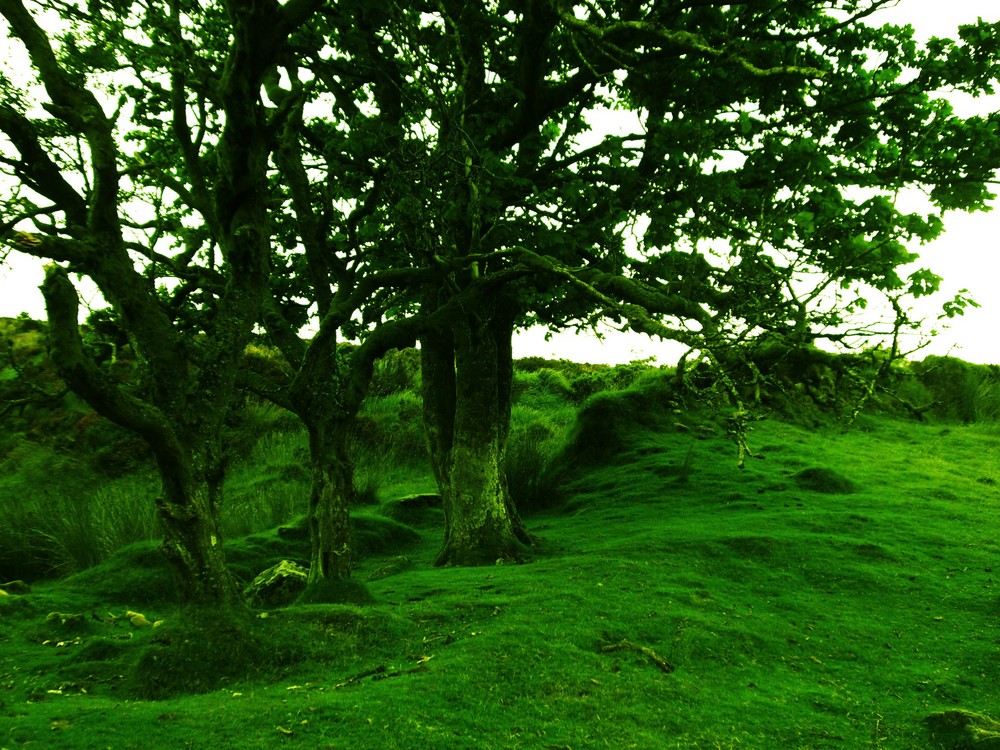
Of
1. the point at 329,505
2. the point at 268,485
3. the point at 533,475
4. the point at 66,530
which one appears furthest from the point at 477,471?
the point at 268,485

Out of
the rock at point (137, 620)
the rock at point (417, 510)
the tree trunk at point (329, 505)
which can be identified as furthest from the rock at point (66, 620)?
the rock at point (417, 510)

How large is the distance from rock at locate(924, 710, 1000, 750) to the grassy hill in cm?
2

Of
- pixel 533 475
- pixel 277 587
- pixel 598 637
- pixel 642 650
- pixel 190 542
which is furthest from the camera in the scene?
pixel 533 475

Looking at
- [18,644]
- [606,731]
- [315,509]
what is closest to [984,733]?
[606,731]

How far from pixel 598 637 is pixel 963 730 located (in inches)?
94.4

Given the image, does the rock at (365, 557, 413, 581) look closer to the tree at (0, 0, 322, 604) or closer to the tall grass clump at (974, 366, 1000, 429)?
the tree at (0, 0, 322, 604)

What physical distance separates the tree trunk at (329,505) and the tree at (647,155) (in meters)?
2.05

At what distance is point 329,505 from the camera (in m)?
7.09

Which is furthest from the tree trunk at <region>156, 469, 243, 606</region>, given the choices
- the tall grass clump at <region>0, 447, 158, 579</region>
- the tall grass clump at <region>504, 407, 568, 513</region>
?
the tall grass clump at <region>504, 407, 568, 513</region>

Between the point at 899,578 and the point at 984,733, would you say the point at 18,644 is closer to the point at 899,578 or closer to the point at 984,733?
the point at 984,733

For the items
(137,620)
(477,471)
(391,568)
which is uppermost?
(477,471)

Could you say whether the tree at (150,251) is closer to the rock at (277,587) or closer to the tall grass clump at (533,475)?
the rock at (277,587)

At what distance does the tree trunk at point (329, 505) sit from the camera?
697 centimetres

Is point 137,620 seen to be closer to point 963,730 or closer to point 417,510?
point 417,510
